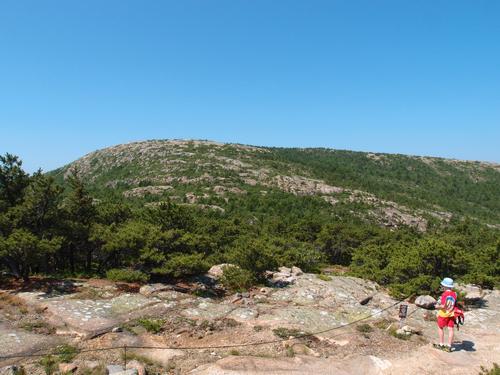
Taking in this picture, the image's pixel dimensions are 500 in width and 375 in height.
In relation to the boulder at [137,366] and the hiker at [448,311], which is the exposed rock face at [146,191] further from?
the hiker at [448,311]

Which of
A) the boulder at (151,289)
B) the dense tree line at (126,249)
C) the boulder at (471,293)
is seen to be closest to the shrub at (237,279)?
the dense tree line at (126,249)

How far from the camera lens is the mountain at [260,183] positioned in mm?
69375

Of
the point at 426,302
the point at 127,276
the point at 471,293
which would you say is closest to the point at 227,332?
the point at 127,276

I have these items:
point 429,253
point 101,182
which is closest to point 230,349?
point 429,253

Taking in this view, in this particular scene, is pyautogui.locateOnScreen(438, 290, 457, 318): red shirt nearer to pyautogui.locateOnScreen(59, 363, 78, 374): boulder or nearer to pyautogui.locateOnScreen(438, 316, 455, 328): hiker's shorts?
pyautogui.locateOnScreen(438, 316, 455, 328): hiker's shorts

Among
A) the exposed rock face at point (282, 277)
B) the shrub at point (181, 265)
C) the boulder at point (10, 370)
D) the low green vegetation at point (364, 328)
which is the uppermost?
the shrub at point (181, 265)

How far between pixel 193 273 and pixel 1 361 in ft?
31.6

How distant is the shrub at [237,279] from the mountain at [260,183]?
143 ft

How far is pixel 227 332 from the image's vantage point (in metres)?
11.4

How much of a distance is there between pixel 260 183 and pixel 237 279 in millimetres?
62880

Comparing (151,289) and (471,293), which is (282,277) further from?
(471,293)

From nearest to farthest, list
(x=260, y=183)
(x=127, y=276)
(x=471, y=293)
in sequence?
(x=127, y=276) < (x=471, y=293) < (x=260, y=183)

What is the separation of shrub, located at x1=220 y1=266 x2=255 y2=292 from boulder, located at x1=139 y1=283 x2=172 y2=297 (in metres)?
2.76

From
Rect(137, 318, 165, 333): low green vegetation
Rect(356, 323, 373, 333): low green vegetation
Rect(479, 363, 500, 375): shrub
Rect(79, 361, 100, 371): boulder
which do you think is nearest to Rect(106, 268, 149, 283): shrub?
Rect(137, 318, 165, 333): low green vegetation
